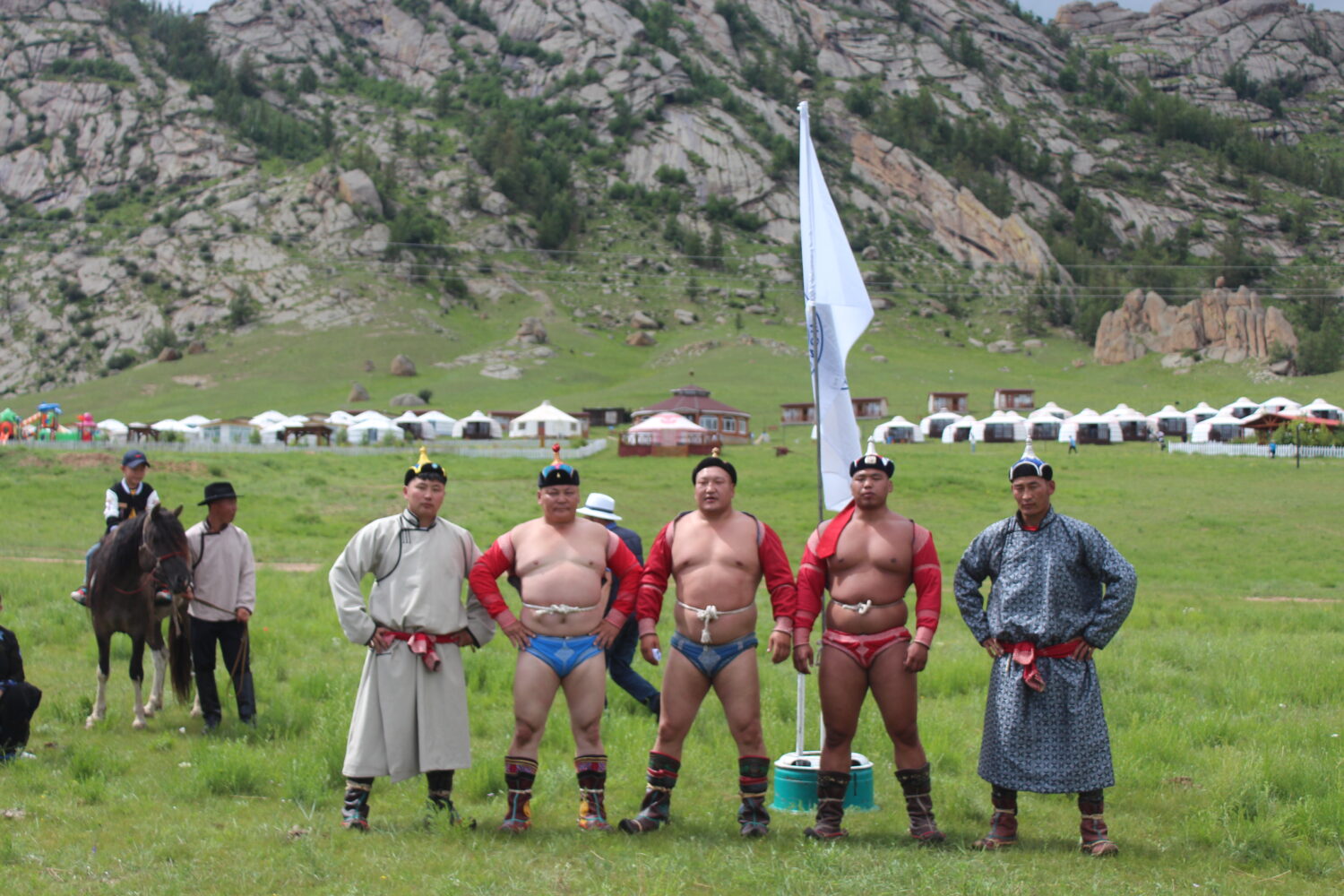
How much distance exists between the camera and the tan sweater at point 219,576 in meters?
9.09

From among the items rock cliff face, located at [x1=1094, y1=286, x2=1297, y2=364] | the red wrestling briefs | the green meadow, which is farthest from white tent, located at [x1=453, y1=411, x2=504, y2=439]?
the red wrestling briefs

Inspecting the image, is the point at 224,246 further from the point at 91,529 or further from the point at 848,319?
the point at 848,319

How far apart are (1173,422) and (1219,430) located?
16.1 feet

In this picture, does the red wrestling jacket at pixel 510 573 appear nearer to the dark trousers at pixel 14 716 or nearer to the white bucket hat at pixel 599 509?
the white bucket hat at pixel 599 509

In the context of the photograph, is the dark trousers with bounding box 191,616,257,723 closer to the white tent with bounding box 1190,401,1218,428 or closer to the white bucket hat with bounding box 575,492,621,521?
the white bucket hat with bounding box 575,492,621,521

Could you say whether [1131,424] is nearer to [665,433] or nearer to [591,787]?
[665,433]

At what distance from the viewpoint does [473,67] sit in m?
167

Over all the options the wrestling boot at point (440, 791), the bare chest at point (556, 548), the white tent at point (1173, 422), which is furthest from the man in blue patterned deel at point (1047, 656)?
the white tent at point (1173, 422)

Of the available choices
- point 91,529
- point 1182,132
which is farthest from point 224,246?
point 1182,132

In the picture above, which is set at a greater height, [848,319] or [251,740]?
[848,319]

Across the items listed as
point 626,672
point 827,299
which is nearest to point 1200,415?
point 626,672

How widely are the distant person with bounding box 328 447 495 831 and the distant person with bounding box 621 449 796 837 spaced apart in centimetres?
117

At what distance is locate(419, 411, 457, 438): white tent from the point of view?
66625 mm

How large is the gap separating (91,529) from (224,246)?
306 feet
